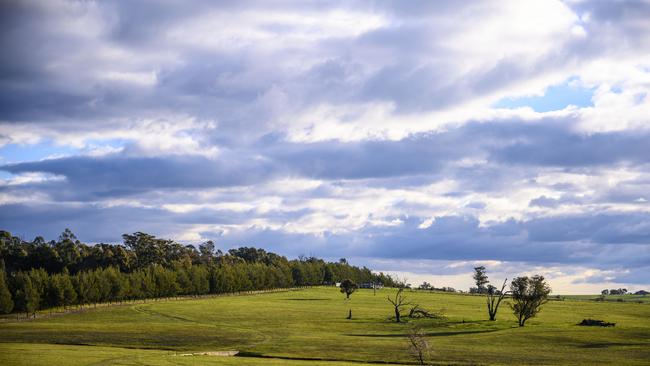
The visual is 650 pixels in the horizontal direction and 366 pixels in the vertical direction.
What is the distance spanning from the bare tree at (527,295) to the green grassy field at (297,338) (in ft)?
8.37

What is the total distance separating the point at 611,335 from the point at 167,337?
208ft

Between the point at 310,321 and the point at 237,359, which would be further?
the point at 310,321

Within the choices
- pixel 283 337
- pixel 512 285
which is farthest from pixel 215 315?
pixel 512 285

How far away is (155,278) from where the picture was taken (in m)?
196

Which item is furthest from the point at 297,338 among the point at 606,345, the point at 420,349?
the point at 606,345

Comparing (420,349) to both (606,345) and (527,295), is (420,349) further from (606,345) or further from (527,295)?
(527,295)

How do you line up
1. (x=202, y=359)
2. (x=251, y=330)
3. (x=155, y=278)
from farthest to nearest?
(x=155, y=278), (x=251, y=330), (x=202, y=359)

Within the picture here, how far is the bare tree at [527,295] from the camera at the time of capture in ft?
414

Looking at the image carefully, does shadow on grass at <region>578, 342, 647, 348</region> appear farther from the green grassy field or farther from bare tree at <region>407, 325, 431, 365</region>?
bare tree at <region>407, 325, 431, 365</region>

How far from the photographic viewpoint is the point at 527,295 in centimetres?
12762

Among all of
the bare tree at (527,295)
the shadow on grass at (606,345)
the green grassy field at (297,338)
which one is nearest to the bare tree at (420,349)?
the green grassy field at (297,338)

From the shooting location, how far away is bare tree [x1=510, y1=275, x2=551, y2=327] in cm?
12606

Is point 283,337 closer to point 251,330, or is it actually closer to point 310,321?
point 251,330

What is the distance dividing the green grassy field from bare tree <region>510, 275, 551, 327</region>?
2552 mm
